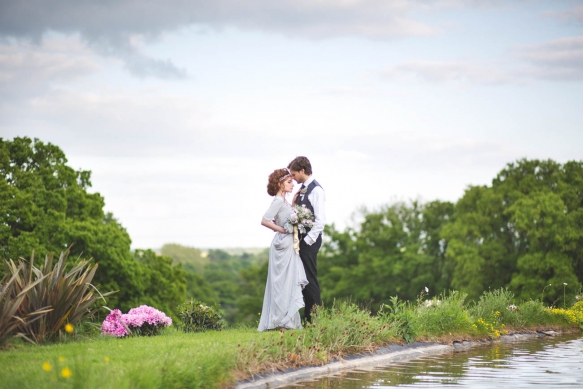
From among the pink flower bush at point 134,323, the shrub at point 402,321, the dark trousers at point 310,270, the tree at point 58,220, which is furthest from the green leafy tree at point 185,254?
the dark trousers at point 310,270

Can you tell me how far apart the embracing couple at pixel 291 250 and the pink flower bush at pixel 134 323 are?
5.09ft

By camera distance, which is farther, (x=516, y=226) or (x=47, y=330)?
(x=516, y=226)

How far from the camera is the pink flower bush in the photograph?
9.46 meters

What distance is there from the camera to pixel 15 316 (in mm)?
8062

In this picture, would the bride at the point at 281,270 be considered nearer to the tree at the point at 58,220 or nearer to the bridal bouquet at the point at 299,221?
the bridal bouquet at the point at 299,221

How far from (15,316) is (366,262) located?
4698 centimetres

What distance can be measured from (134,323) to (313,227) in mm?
2949

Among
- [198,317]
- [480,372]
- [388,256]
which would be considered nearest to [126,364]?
[480,372]

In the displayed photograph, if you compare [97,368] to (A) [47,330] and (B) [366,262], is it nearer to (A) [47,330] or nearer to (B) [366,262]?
(A) [47,330]

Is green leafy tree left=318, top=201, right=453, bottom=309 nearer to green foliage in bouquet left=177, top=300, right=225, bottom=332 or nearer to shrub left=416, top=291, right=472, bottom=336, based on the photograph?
shrub left=416, top=291, right=472, bottom=336

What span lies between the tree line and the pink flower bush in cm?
676

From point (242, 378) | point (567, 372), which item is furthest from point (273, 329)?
point (567, 372)

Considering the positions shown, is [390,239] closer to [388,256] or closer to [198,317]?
[388,256]

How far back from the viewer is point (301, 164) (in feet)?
33.0
